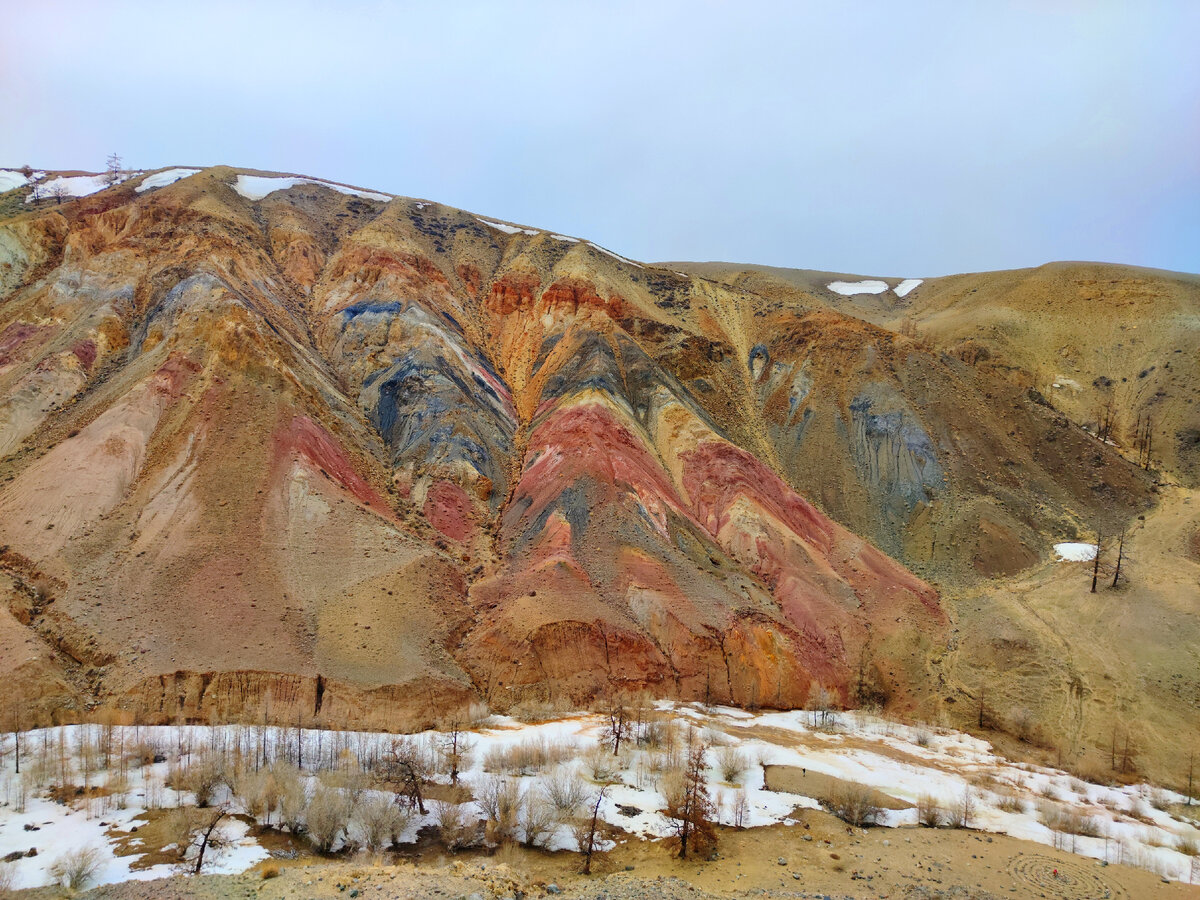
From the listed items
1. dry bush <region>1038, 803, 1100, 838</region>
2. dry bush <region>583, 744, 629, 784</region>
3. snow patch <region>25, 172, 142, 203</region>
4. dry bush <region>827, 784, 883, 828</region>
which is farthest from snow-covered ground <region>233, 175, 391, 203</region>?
dry bush <region>1038, 803, 1100, 838</region>

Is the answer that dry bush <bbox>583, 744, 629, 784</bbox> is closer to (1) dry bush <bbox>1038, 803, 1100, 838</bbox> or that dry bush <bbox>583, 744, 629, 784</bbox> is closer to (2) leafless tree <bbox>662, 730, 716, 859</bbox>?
(2) leafless tree <bbox>662, 730, 716, 859</bbox>

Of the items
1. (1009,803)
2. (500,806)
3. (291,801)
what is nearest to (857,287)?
(1009,803)

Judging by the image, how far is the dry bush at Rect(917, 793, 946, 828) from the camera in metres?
16.1

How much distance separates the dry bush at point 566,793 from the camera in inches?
579

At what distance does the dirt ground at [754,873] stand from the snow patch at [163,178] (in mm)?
54958

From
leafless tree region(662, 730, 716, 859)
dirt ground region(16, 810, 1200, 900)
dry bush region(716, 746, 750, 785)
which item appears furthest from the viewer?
dry bush region(716, 746, 750, 785)

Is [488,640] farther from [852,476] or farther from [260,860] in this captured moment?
[852,476]

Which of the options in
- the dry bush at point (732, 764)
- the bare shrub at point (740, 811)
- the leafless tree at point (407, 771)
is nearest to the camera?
the leafless tree at point (407, 771)

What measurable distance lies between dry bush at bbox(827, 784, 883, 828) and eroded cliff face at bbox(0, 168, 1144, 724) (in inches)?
314

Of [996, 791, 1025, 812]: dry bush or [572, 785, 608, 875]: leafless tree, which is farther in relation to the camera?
[996, 791, 1025, 812]: dry bush

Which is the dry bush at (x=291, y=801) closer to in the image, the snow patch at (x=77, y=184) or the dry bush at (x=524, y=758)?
the dry bush at (x=524, y=758)

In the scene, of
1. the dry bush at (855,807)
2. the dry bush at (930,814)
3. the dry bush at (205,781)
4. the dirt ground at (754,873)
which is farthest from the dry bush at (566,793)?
the dry bush at (930,814)

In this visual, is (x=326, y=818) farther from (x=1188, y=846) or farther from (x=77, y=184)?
(x=77, y=184)

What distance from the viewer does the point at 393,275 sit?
44.4 metres
